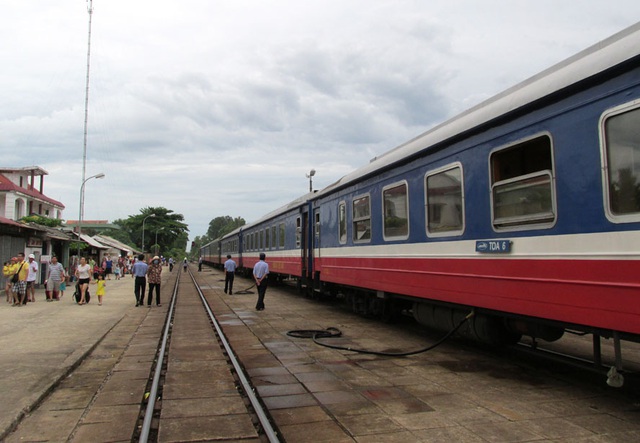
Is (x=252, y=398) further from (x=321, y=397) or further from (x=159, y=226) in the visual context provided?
(x=159, y=226)

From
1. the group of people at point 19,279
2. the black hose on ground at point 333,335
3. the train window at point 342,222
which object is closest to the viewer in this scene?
the black hose on ground at point 333,335

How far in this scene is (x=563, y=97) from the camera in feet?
15.4

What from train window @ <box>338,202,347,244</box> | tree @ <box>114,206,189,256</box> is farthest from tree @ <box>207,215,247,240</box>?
train window @ <box>338,202,347,244</box>

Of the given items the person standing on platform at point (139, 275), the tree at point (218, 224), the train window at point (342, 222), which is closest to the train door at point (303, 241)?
the train window at point (342, 222)

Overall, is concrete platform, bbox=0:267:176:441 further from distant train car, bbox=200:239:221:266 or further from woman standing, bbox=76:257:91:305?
distant train car, bbox=200:239:221:266

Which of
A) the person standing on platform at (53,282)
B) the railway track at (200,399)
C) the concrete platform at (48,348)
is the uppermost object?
the person standing on platform at (53,282)

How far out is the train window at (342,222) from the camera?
10860 millimetres

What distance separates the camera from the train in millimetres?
4047

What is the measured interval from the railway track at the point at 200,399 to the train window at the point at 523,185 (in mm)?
3204

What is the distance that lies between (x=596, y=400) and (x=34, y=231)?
21.6 m

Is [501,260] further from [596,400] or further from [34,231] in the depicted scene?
[34,231]

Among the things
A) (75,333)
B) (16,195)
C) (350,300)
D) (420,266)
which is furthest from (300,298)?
(16,195)

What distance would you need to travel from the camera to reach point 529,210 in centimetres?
504

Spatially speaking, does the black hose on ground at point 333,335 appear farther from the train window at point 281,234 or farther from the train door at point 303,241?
the train window at point 281,234
